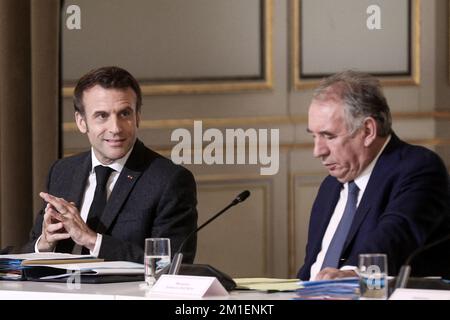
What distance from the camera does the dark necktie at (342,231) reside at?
3.05 metres

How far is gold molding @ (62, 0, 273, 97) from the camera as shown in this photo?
524 cm

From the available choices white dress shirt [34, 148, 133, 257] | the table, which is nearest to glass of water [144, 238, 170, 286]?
the table

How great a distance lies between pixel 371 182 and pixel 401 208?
0.14 meters

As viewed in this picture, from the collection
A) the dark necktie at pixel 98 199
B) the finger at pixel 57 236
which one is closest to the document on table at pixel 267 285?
the finger at pixel 57 236

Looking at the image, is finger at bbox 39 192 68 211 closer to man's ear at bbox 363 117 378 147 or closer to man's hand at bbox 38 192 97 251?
man's hand at bbox 38 192 97 251

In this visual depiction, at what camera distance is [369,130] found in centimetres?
305

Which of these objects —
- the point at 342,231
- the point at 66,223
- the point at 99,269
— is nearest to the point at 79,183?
the point at 66,223

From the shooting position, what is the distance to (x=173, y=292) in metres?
2.51

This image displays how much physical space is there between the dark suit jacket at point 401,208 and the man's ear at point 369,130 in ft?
0.16

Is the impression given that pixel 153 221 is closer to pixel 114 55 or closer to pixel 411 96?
pixel 114 55

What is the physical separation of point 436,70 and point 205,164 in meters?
1.31

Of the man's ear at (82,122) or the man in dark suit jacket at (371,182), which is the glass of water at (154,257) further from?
the man's ear at (82,122)
